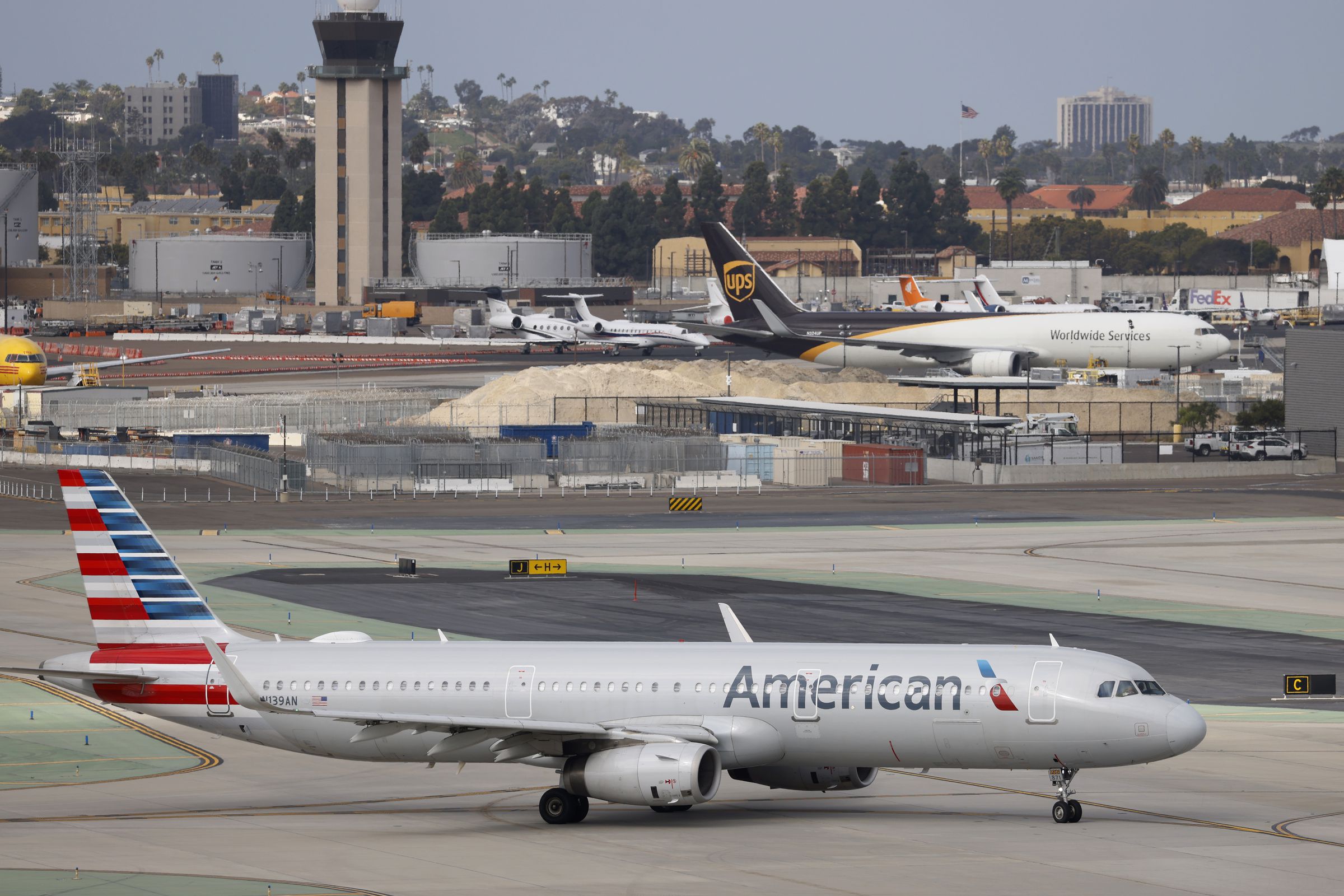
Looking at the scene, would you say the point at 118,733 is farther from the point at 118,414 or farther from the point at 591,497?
the point at 118,414

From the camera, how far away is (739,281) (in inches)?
6225

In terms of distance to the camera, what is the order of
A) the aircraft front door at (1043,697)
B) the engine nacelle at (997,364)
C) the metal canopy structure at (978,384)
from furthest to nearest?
the engine nacelle at (997,364) → the metal canopy structure at (978,384) → the aircraft front door at (1043,697)

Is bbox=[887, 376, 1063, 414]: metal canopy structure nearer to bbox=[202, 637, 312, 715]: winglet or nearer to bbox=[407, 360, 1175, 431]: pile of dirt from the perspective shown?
bbox=[407, 360, 1175, 431]: pile of dirt

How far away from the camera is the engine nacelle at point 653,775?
34.8 metres

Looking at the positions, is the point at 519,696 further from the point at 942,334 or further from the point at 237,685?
the point at 942,334

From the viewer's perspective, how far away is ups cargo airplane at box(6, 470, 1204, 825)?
34.8 m

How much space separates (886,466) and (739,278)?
4383 cm

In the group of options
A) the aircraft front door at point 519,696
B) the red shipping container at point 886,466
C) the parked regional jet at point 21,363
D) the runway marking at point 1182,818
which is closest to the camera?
the runway marking at point 1182,818

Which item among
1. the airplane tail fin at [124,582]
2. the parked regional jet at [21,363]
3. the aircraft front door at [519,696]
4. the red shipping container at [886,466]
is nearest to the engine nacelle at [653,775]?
the aircraft front door at [519,696]

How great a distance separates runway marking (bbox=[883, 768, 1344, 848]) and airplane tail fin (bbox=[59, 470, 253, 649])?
51.2ft

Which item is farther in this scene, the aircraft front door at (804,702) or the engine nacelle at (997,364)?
the engine nacelle at (997,364)

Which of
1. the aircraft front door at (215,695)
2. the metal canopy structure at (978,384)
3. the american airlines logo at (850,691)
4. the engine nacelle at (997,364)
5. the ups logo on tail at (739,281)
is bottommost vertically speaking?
the aircraft front door at (215,695)

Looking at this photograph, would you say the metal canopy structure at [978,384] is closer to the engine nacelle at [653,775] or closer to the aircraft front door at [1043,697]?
the aircraft front door at [1043,697]

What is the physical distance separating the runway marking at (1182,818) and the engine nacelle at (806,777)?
3.55 ft
